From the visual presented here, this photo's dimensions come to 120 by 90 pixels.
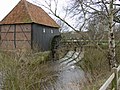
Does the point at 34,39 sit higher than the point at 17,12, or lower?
lower

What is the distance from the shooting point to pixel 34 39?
23.0m

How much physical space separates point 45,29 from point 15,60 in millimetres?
17291

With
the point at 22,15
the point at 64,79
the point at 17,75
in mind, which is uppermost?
the point at 22,15

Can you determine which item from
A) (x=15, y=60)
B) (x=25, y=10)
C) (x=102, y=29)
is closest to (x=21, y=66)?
(x=15, y=60)

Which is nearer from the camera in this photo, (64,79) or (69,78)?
(69,78)

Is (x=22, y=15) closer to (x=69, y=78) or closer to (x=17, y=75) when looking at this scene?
(x=69, y=78)

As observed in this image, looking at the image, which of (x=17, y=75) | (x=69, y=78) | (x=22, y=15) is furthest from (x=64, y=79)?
(x=22, y=15)

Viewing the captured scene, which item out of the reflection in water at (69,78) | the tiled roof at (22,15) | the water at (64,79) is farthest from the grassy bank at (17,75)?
the tiled roof at (22,15)

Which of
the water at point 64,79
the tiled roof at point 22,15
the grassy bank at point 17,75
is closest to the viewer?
the grassy bank at point 17,75

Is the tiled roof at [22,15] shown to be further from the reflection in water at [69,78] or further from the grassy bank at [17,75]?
the grassy bank at [17,75]

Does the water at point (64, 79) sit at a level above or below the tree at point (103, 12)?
below

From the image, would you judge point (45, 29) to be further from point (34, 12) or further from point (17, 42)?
point (17, 42)

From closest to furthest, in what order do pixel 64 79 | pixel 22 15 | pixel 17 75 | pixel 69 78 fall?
pixel 17 75, pixel 69 78, pixel 64 79, pixel 22 15

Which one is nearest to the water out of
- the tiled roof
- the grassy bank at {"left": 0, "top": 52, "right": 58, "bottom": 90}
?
the grassy bank at {"left": 0, "top": 52, "right": 58, "bottom": 90}
